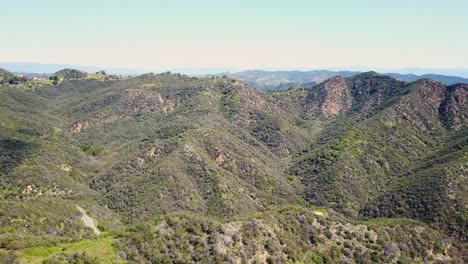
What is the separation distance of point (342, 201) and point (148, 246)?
101 meters

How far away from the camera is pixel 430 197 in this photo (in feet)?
437

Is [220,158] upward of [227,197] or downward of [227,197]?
upward

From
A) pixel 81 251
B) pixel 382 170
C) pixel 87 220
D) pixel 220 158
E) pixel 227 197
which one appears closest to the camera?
pixel 81 251

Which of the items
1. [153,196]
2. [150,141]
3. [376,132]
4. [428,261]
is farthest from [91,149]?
[428,261]

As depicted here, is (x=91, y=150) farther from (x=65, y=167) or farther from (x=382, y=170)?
(x=382, y=170)

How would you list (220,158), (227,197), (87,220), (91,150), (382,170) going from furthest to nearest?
(91,150) → (382,170) → (220,158) → (227,197) → (87,220)

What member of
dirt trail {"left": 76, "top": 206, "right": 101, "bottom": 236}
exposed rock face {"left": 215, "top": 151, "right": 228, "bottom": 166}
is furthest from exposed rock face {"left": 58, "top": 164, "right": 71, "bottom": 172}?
exposed rock face {"left": 215, "top": 151, "right": 228, "bottom": 166}

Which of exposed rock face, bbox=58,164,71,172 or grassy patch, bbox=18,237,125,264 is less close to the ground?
grassy patch, bbox=18,237,125,264

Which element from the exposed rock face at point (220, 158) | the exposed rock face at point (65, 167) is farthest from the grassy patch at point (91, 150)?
the exposed rock face at point (220, 158)

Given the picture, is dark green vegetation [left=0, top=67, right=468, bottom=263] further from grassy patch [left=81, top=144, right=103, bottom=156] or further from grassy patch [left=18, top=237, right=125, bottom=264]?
grassy patch [left=81, top=144, right=103, bottom=156]

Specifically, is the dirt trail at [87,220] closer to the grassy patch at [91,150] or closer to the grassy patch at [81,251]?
the grassy patch at [81,251]

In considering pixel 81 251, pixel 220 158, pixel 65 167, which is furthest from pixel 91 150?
pixel 81 251

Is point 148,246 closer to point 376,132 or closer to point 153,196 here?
point 153,196

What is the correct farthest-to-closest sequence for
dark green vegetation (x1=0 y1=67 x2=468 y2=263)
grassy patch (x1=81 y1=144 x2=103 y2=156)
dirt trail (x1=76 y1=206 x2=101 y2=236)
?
grassy patch (x1=81 y1=144 x2=103 y2=156), dirt trail (x1=76 y1=206 x2=101 y2=236), dark green vegetation (x1=0 y1=67 x2=468 y2=263)
